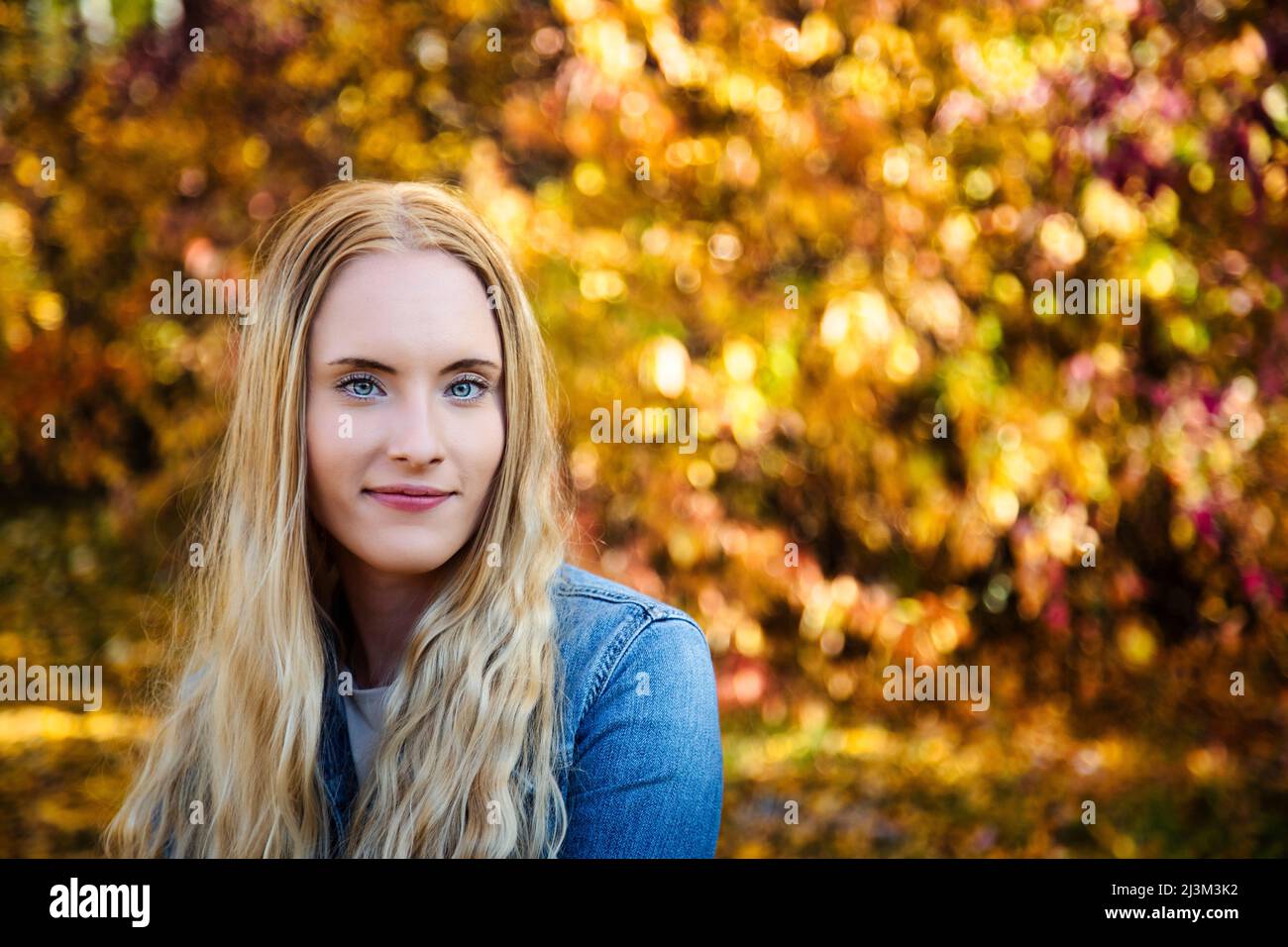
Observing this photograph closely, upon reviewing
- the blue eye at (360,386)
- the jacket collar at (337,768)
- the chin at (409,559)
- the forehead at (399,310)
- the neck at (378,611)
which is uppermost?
the forehead at (399,310)

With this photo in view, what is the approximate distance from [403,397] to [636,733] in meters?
0.47

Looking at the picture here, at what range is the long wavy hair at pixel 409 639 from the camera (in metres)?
1.35

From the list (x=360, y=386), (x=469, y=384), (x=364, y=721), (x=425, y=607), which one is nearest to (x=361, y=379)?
(x=360, y=386)

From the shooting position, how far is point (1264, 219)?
318 cm

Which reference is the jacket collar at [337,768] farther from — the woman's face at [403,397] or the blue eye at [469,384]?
the blue eye at [469,384]

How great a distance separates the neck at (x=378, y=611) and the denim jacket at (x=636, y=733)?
0.19m

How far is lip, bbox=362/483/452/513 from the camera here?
134 cm

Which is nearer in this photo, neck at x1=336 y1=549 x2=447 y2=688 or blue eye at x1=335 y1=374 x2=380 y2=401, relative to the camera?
blue eye at x1=335 y1=374 x2=380 y2=401

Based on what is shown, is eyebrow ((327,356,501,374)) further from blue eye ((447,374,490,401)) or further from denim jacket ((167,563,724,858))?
denim jacket ((167,563,724,858))

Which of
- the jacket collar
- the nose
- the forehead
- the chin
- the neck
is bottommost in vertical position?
the jacket collar

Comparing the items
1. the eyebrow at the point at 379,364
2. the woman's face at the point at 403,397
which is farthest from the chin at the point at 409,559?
the eyebrow at the point at 379,364

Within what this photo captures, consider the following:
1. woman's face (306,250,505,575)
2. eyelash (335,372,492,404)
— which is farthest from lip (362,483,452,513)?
eyelash (335,372,492,404)

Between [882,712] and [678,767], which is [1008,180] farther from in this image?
[678,767]
